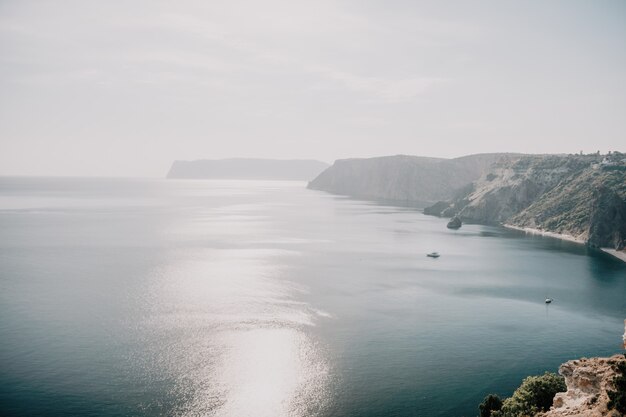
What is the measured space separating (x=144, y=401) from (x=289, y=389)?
1951 centimetres

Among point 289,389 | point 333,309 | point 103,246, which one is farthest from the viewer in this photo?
point 103,246

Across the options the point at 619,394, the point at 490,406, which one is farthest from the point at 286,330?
the point at 619,394

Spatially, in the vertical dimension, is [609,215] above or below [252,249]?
above

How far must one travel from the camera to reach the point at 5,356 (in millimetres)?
67562

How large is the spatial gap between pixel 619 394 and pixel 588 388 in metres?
6.05

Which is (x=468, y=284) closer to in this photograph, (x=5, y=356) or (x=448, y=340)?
(x=448, y=340)

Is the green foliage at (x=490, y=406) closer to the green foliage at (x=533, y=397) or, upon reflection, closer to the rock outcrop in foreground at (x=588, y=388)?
the green foliage at (x=533, y=397)

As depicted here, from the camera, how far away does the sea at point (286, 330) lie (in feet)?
190

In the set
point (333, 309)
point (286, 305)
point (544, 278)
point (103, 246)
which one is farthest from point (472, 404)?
point (103, 246)

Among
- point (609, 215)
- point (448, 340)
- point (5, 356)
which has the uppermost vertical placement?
point (609, 215)

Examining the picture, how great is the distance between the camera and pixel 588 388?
37938mm

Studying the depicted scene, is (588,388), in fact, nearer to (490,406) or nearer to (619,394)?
(619,394)

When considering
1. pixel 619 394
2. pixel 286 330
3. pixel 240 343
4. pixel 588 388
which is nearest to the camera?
pixel 619 394

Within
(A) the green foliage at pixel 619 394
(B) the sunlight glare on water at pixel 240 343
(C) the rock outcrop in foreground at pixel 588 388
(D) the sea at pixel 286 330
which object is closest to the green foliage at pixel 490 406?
(D) the sea at pixel 286 330
